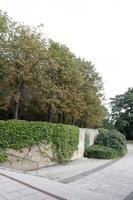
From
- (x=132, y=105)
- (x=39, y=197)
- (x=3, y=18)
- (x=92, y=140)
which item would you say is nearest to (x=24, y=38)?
(x=3, y=18)

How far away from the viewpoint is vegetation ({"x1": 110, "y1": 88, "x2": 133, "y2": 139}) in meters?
43.4

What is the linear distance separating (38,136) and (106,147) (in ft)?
36.8

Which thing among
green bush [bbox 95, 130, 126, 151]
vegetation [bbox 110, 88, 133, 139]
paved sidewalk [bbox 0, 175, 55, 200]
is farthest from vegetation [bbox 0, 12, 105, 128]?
vegetation [bbox 110, 88, 133, 139]

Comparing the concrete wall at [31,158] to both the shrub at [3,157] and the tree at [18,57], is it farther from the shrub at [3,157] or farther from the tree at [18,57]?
the tree at [18,57]

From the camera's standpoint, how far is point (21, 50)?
45.6ft

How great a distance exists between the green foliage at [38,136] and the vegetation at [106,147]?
390 cm

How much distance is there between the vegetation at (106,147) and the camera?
1945 centimetres

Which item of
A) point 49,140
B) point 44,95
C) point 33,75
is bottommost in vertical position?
point 49,140

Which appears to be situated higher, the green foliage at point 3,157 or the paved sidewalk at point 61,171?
the green foliage at point 3,157

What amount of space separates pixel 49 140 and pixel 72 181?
13.8ft

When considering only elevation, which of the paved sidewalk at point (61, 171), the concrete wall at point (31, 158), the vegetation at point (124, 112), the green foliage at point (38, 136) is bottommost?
the paved sidewalk at point (61, 171)

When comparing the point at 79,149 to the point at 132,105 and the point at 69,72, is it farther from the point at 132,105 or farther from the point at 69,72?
the point at 132,105

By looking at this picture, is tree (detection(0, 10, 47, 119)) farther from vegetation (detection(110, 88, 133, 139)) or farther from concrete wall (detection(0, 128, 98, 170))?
vegetation (detection(110, 88, 133, 139))

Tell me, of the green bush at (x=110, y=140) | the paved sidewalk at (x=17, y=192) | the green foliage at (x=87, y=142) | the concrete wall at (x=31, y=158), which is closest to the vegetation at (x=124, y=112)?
the green bush at (x=110, y=140)
